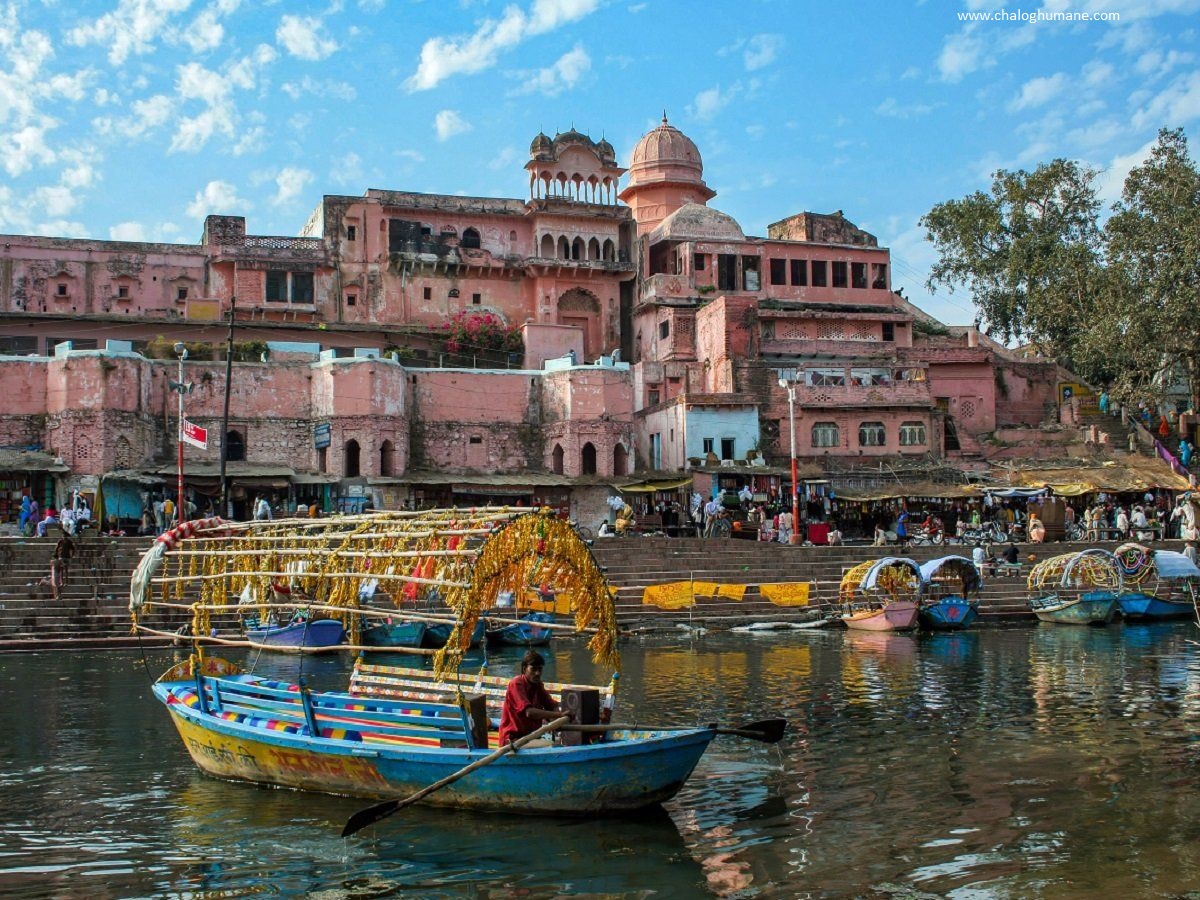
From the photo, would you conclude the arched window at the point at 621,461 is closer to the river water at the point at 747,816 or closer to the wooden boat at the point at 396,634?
the wooden boat at the point at 396,634

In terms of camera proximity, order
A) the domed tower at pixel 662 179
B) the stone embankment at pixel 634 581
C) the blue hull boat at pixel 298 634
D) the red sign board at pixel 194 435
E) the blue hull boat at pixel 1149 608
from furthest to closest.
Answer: the domed tower at pixel 662 179 → the red sign board at pixel 194 435 → the blue hull boat at pixel 1149 608 → the stone embankment at pixel 634 581 → the blue hull boat at pixel 298 634

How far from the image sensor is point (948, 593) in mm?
27953

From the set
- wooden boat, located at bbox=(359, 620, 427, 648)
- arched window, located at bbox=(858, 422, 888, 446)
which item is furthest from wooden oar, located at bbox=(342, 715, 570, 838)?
arched window, located at bbox=(858, 422, 888, 446)

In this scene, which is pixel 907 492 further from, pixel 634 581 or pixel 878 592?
pixel 634 581

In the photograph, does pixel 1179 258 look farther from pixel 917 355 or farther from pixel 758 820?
pixel 758 820

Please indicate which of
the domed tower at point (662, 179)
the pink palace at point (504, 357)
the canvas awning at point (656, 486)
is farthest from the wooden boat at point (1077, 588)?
the domed tower at point (662, 179)

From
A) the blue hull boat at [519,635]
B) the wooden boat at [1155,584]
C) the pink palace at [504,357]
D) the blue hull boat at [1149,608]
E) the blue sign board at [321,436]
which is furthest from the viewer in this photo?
the blue sign board at [321,436]

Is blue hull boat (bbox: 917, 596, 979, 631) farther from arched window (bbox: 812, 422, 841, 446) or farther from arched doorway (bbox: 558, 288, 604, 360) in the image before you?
arched doorway (bbox: 558, 288, 604, 360)

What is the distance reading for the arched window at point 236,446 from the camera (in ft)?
118

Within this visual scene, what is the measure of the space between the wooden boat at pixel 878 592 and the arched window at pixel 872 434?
11.6 meters

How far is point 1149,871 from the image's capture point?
8.88 metres

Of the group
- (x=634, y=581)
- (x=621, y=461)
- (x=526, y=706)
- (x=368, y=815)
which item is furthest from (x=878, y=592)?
(x=368, y=815)

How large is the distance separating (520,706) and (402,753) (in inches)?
43.8

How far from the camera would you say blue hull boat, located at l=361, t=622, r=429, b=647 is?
23.2 metres
